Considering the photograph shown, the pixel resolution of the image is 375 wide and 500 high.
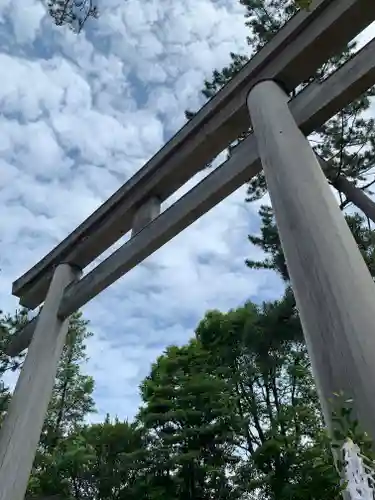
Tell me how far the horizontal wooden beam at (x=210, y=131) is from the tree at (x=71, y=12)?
782 millimetres

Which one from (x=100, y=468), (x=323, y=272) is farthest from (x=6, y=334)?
(x=323, y=272)

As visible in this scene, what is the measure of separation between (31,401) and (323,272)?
1.95 meters

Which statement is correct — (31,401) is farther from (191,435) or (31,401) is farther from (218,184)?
(191,435)

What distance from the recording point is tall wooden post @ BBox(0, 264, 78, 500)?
2.19 m

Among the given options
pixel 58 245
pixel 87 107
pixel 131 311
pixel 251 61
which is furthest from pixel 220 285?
pixel 251 61

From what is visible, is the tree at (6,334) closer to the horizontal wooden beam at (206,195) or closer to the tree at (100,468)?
the tree at (100,468)

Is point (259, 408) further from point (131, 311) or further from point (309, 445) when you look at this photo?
point (131, 311)

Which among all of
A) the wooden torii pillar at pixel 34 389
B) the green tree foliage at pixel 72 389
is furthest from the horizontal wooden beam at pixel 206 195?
the green tree foliage at pixel 72 389

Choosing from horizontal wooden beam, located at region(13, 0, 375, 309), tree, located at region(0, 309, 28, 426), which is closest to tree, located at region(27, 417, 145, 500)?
tree, located at region(0, 309, 28, 426)

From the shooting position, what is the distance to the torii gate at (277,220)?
1.00 m

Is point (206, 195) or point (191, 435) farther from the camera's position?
point (191, 435)

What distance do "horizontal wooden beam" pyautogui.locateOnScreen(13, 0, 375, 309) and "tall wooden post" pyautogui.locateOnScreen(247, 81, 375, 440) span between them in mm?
455

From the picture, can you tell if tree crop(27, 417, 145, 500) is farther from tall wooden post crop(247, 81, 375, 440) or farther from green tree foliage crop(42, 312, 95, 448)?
tall wooden post crop(247, 81, 375, 440)

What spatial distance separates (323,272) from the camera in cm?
112
